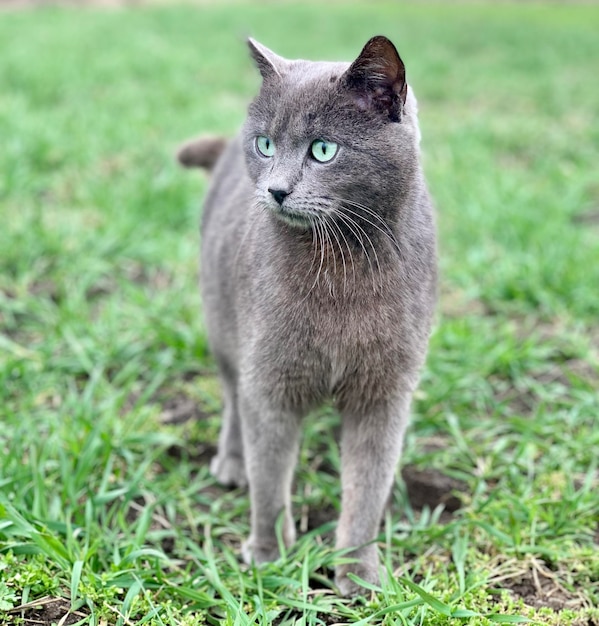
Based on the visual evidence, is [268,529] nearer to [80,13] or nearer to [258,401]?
[258,401]

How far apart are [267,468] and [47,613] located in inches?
25.9

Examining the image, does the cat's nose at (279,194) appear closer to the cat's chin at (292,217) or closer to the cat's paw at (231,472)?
the cat's chin at (292,217)

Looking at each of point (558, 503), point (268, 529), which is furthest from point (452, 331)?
point (268, 529)

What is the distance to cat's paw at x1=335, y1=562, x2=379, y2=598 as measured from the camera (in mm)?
2125

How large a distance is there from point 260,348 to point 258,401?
16cm

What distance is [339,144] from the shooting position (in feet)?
5.86

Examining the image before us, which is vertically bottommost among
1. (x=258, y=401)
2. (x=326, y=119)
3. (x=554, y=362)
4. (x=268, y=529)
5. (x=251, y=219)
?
(x=268, y=529)

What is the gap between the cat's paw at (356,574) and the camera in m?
2.12

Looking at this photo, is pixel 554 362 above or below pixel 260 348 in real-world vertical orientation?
below

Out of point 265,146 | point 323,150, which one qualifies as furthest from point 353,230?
point 265,146

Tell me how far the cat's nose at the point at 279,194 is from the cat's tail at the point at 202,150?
127 centimetres

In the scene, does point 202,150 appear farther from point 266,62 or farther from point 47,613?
point 47,613

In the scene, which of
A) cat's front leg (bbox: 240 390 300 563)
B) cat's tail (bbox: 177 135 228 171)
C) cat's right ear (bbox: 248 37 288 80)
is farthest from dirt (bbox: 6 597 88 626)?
cat's tail (bbox: 177 135 228 171)

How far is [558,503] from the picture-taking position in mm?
2357
